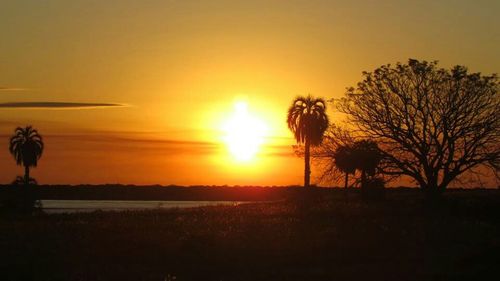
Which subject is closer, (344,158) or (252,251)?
(252,251)

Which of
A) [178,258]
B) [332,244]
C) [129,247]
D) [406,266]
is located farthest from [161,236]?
[406,266]

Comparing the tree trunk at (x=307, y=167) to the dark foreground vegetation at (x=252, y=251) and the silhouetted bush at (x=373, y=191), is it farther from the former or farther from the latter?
the dark foreground vegetation at (x=252, y=251)

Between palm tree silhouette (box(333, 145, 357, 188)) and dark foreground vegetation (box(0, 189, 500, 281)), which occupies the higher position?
palm tree silhouette (box(333, 145, 357, 188))

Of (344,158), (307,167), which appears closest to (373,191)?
(307,167)

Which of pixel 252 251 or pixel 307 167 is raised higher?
pixel 307 167

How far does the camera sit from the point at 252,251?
1072 inches

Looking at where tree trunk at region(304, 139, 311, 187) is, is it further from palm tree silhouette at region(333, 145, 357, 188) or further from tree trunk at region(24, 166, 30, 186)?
tree trunk at region(24, 166, 30, 186)

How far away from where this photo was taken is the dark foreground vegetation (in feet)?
74.1

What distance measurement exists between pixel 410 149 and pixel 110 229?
23.7 m

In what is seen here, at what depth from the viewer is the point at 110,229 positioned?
3306cm

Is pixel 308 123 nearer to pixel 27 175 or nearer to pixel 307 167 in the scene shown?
pixel 307 167

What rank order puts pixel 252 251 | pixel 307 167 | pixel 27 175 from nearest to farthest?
pixel 252 251 → pixel 307 167 → pixel 27 175

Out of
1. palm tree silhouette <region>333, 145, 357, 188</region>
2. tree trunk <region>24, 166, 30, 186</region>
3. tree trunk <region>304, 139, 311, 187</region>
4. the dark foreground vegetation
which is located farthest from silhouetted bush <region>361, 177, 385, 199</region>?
tree trunk <region>24, 166, 30, 186</region>

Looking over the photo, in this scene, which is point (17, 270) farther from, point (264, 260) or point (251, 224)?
point (251, 224)
